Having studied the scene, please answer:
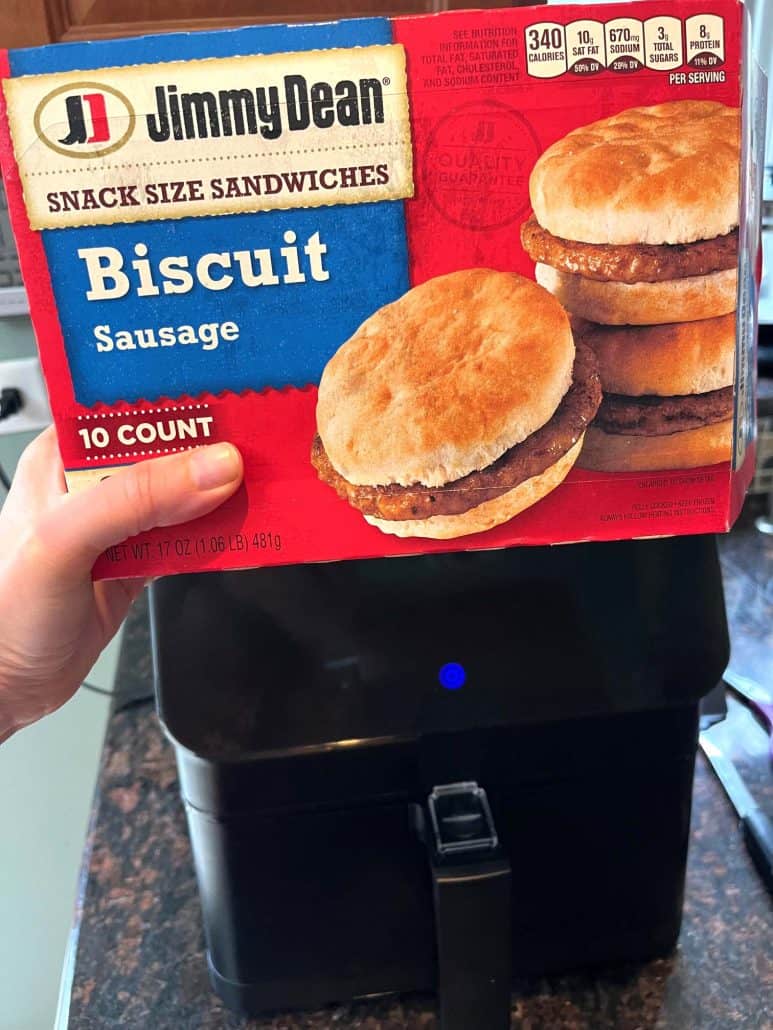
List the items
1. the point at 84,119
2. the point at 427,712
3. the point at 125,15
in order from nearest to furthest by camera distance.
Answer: the point at 84,119 < the point at 427,712 < the point at 125,15

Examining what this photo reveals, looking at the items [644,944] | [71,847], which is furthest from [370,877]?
[71,847]

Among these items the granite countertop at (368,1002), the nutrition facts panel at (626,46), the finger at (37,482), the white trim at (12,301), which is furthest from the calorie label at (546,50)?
the white trim at (12,301)

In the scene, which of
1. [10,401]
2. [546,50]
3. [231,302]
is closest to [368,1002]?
[231,302]

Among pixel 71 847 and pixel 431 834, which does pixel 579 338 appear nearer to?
pixel 431 834

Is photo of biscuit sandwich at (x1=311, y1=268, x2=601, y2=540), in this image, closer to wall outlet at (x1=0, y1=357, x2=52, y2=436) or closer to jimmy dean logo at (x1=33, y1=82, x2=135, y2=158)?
jimmy dean logo at (x1=33, y1=82, x2=135, y2=158)

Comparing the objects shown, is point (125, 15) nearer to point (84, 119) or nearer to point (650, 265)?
point (84, 119)

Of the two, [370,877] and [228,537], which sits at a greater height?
[228,537]

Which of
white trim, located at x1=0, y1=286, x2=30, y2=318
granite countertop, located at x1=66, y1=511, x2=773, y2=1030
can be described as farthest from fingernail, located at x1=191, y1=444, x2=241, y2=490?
white trim, located at x1=0, y1=286, x2=30, y2=318
